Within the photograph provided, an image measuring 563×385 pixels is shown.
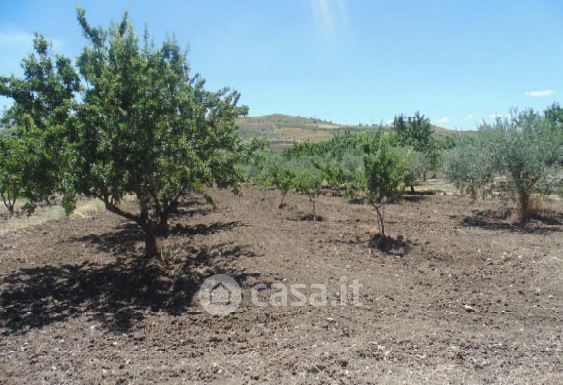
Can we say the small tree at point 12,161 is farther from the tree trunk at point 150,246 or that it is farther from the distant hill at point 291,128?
the distant hill at point 291,128

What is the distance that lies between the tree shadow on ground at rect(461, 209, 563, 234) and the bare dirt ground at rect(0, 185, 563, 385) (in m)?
0.83

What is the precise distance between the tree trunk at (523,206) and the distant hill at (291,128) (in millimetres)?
77709

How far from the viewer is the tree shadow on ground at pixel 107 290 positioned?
696 cm

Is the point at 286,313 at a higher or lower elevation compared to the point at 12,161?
lower

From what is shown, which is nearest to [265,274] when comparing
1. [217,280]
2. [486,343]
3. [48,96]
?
A: [217,280]

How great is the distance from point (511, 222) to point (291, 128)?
371ft

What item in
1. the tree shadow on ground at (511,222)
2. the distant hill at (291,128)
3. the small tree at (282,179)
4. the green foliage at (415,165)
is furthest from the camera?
the distant hill at (291,128)

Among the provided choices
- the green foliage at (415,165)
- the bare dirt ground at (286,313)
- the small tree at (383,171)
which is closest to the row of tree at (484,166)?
the small tree at (383,171)

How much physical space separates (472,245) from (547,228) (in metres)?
4.76

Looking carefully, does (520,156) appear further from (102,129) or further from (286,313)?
(102,129)

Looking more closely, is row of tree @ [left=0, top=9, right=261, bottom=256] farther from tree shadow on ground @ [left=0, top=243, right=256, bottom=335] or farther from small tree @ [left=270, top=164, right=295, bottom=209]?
small tree @ [left=270, top=164, right=295, bottom=209]

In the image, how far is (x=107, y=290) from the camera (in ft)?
26.7

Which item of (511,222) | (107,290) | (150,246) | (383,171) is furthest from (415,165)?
(107,290)

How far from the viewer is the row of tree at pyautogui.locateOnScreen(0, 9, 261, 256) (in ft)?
24.6
